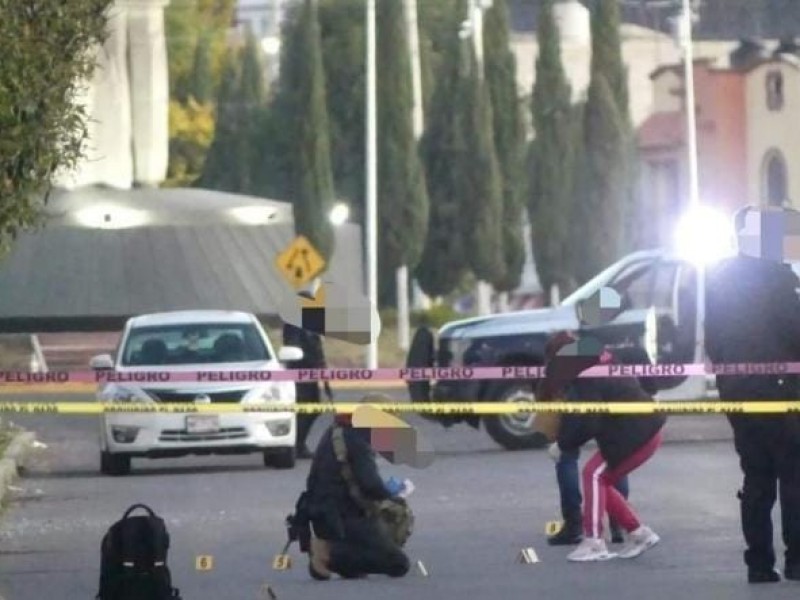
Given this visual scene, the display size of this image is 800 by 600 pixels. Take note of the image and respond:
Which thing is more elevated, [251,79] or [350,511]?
[251,79]

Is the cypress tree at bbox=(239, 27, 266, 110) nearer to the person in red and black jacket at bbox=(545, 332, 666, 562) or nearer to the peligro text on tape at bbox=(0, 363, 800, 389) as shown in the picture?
the peligro text on tape at bbox=(0, 363, 800, 389)

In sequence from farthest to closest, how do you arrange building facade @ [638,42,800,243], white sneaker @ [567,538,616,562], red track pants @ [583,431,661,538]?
1. building facade @ [638,42,800,243]
2. white sneaker @ [567,538,616,562]
3. red track pants @ [583,431,661,538]

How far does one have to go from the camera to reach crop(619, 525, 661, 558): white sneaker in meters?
14.5

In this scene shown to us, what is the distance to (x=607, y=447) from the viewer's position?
1431 centimetres

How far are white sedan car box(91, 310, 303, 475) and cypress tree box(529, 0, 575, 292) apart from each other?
32283 mm

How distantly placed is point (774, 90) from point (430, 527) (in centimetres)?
4245

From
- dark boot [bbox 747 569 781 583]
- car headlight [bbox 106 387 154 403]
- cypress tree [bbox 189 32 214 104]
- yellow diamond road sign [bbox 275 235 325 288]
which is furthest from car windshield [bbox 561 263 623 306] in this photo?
cypress tree [bbox 189 32 214 104]

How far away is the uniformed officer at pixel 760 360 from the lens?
1258 cm

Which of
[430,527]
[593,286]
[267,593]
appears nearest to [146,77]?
[593,286]

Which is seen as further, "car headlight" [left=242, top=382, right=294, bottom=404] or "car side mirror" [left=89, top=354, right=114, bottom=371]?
"car headlight" [left=242, top=382, right=294, bottom=404]

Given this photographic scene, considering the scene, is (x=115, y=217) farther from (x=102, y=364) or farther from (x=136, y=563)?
(x=136, y=563)

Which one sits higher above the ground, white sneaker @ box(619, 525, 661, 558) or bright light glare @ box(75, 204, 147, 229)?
bright light glare @ box(75, 204, 147, 229)

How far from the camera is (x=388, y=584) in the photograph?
44.3 feet

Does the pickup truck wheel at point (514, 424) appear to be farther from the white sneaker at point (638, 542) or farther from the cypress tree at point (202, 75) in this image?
the cypress tree at point (202, 75)
